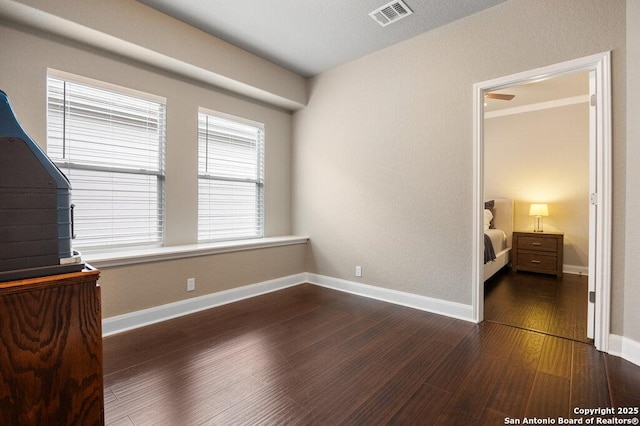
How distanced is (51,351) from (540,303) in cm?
418

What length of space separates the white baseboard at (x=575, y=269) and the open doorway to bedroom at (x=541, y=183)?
0.04ft

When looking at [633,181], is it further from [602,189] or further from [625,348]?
[625,348]

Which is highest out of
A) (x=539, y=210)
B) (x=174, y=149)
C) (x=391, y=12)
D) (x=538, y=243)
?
(x=391, y=12)

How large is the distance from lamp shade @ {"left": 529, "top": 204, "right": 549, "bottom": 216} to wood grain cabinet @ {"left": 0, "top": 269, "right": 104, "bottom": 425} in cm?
581

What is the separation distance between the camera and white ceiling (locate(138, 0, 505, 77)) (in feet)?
8.64

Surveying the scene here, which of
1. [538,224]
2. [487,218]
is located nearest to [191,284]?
[487,218]

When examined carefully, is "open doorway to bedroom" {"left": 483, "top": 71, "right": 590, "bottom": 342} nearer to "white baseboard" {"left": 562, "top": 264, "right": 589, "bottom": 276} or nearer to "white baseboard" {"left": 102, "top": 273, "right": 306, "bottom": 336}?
"white baseboard" {"left": 562, "top": 264, "right": 589, "bottom": 276}

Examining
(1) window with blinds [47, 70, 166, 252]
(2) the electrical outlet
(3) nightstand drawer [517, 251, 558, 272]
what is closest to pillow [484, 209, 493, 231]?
(3) nightstand drawer [517, 251, 558, 272]

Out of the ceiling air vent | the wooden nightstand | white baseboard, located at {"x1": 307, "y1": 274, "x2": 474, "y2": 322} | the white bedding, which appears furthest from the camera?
the wooden nightstand

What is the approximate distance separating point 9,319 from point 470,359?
8.27ft

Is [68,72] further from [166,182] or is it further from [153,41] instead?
[166,182]

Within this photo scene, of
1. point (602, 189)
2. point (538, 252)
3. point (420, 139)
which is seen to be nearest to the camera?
point (602, 189)

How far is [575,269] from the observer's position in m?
4.82

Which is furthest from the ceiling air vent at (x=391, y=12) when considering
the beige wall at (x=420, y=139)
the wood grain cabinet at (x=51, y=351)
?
the wood grain cabinet at (x=51, y=351)
